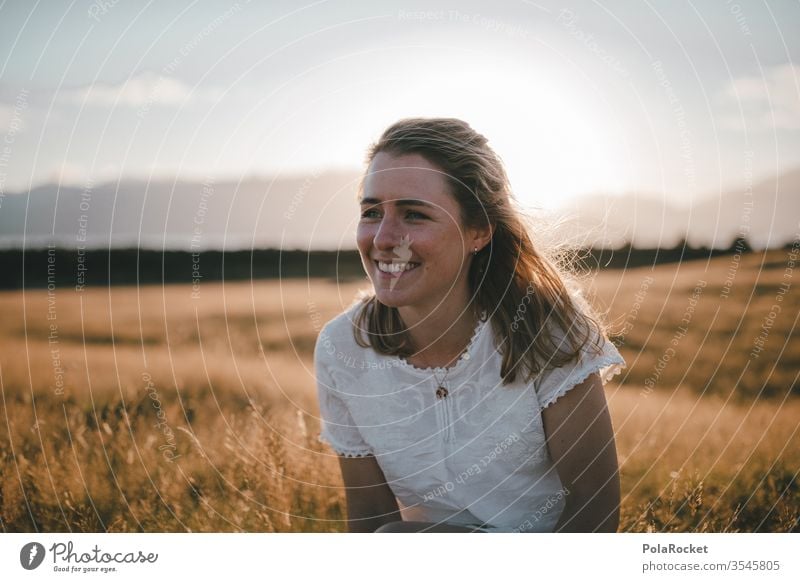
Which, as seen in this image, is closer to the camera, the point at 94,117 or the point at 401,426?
the point at 401,426

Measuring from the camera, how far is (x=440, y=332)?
321cm

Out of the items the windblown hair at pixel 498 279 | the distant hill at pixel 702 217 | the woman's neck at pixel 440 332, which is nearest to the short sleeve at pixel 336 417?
the windblown hair at pixel 498 279

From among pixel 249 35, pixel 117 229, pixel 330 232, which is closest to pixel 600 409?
pixel 330 232

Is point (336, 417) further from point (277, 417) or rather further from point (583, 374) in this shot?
point (583, 374)

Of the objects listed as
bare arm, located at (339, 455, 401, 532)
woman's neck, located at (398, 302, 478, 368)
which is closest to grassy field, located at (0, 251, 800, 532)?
bare arm, located at (339, 455, 401, 532)

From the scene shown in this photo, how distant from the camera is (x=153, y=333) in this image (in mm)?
4781

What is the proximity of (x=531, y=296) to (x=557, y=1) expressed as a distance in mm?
1329

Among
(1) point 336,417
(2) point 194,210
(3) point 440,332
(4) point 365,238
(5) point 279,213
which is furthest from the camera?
(2) point 194,210

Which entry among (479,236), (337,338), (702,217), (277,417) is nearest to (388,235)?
(479,236)

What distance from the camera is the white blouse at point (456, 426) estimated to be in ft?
10.0

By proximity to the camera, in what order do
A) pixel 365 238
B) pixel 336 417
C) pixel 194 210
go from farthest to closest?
pixel 194 210
pixel 336 417
pixel 365 238

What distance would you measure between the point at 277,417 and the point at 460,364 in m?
1.21

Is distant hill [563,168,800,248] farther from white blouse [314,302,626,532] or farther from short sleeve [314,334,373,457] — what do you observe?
short sleeve [314,334,373,457]

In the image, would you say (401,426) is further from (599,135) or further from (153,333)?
(153,333)
